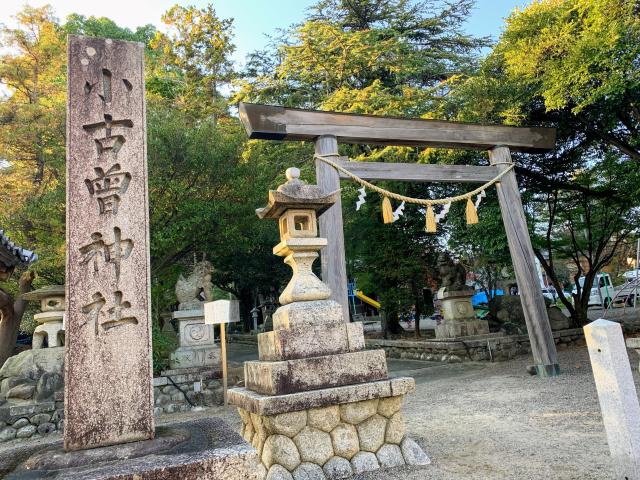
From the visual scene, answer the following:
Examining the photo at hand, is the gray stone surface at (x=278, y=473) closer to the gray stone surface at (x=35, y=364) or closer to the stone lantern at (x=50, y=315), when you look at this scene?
the gray stone surface at (x=35, y=364)

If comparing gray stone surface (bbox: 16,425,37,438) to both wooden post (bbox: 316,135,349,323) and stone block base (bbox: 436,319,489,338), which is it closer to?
wooden post (bbox: 316,135,349,323)

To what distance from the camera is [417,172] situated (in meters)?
7.78

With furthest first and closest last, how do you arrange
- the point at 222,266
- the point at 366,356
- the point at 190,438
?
1. the point at 222,266
2. the point at 366,356
3. the point at 190,438

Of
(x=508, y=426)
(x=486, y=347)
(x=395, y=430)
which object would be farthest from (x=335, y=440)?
(x=486, y=347)

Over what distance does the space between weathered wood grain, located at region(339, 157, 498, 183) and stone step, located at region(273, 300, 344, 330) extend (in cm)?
318

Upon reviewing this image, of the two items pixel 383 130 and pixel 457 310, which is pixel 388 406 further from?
pixel 457 310

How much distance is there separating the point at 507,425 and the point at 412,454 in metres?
1.74

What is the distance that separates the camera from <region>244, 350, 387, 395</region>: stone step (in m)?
3.85

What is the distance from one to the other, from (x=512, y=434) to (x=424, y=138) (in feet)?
15.9

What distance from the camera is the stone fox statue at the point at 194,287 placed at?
415 inches

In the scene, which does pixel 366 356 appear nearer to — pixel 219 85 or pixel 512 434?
pixel 512 434

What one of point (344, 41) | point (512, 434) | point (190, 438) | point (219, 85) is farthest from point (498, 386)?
point (219, 85)

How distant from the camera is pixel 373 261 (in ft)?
48.4

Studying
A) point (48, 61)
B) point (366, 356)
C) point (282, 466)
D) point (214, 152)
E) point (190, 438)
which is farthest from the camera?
point (48, 61)
